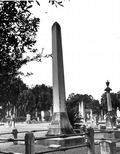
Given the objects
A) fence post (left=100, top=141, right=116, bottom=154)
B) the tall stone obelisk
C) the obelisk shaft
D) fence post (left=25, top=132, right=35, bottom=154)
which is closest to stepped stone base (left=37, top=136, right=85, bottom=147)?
the tall stone obelisk

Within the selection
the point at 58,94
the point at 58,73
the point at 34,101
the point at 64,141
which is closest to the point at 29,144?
the point at 64,141

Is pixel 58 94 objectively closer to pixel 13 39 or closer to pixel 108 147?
pixel 108 147

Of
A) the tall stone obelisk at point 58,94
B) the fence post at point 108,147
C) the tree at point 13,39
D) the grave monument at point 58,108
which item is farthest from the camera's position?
the tall stone obelisk at point 58,94

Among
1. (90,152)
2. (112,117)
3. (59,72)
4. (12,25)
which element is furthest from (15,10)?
(112,117)

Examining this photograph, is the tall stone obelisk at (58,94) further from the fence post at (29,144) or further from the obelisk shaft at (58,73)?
the fence post at (29,144)

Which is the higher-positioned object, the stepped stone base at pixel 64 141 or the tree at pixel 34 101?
the tree at pixel 34 101

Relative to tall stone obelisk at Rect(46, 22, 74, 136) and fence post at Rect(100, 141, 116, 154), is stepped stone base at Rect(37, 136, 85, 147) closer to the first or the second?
tall stone obelisk at Rect(46, 22, 74, 136)

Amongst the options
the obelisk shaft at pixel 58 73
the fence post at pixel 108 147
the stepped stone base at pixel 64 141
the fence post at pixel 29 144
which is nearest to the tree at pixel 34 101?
the obelisk shaft at pixel 58 73

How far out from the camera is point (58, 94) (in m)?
10.5

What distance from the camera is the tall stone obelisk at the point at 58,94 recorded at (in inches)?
392

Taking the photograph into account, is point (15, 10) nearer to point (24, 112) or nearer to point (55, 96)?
point (55, 96)

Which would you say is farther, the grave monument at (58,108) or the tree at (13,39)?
the grave monument at (58,108)

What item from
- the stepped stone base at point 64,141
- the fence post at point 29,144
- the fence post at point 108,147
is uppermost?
the fence post at point 29,144

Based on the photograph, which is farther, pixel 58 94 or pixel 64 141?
pixel 58 94
